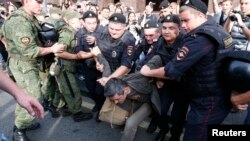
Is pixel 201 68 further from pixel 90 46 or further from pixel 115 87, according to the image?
pixel 90 46

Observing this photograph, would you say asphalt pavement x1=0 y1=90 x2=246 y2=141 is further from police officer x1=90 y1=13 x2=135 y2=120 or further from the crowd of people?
police officer x1=90 y1=13 x2=135 y2=120

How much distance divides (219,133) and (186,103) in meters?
1.10

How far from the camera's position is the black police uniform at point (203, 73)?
245 cm

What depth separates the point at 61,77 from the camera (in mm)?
4387

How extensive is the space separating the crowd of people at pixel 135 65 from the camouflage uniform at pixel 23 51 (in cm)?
1

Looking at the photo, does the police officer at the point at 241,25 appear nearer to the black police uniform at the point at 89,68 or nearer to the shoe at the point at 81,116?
the black police uniform at the point at 89,68

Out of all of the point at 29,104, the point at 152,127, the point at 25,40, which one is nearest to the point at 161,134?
the point at 152,127

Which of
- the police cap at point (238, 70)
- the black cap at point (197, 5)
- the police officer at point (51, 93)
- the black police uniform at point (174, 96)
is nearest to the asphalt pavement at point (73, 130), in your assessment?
the police officer at point (51, 93)

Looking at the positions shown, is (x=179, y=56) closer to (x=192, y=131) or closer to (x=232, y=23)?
(x=192, y=131)

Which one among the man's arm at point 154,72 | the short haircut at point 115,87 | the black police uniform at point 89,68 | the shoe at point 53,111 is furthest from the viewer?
the shoe at point 53,111

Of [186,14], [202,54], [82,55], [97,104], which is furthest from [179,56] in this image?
[97,104]

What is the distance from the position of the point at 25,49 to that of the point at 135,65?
1623 mm

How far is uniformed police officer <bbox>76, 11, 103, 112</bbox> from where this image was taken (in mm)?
4320

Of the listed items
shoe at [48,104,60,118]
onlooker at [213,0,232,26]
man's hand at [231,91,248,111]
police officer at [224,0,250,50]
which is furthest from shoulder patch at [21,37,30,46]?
onlooker at [213,0,232,26]
